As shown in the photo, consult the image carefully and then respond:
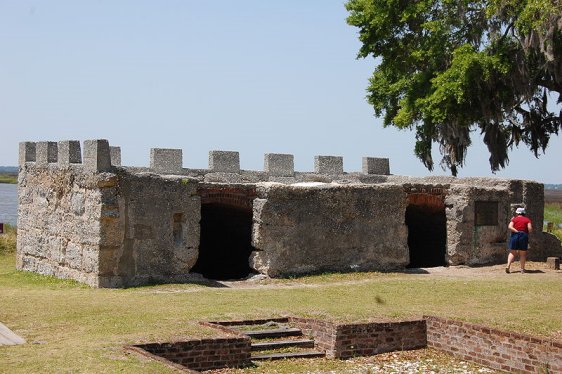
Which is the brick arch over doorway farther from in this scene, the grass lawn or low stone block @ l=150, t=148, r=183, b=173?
the grass lawn

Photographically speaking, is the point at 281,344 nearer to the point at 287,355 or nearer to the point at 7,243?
the point at 287,355

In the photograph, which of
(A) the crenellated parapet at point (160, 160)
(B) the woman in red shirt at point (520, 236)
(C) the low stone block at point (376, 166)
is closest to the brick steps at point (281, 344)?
(A) the crenellated parapet at point (160, 160)

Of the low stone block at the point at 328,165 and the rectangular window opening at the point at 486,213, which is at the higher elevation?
the low stone block at the point at 328,165

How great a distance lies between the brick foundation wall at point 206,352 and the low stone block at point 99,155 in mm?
6797

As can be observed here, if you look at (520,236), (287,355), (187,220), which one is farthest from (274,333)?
(520,236)

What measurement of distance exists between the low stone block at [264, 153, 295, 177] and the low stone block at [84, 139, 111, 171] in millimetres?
8273

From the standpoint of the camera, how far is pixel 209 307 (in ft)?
46.0

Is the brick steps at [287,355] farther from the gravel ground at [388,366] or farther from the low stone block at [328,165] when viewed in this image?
the low stone block at [328,165]

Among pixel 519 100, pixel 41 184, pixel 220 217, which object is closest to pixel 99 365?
pixel 41 184

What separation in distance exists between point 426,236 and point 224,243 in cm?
553

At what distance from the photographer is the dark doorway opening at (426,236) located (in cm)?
2264

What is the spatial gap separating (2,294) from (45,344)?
224 inches

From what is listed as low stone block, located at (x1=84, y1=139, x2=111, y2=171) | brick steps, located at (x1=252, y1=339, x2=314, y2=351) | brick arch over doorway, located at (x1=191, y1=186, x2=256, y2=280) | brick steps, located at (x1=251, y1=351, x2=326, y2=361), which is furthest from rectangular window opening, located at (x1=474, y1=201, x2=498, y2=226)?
brick steps, located at (x1=251, y1=351, x2=326, y2=361)

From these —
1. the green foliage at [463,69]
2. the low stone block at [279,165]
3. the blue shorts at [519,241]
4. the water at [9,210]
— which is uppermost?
the green foliage at [463,69]
